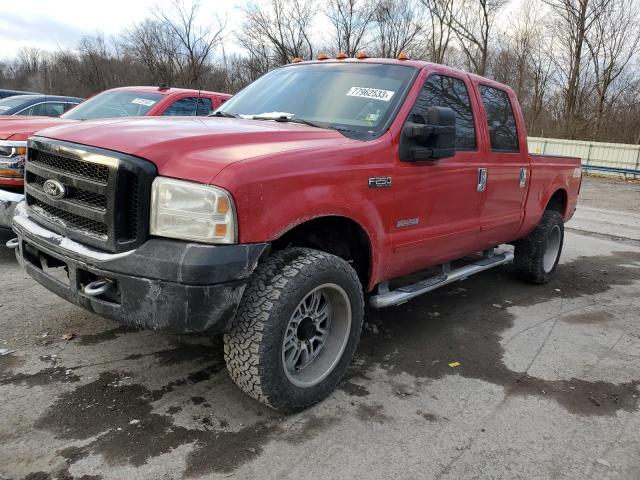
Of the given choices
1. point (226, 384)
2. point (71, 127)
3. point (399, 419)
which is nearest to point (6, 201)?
point (71, 127)

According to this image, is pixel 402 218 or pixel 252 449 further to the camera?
pixel 402 218

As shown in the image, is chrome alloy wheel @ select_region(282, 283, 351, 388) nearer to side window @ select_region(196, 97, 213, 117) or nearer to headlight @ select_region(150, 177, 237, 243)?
headlight @ select_region(150, 177, 237, 243)

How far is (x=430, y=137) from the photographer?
3.41 meters

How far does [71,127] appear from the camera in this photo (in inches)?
117

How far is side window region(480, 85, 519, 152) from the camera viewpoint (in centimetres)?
450

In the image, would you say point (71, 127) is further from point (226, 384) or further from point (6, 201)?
point (6, 201)

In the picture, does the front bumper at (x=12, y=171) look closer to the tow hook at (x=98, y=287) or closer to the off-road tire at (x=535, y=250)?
the tow hook at (x=98, y=287)

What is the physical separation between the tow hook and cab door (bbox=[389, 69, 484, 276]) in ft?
5.68

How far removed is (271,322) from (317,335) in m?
0.60

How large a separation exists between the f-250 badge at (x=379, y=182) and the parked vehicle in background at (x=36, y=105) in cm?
773

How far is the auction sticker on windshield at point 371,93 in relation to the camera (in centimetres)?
352

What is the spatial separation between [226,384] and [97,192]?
1.36m

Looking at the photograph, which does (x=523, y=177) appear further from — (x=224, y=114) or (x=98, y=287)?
(x=98, y=287)

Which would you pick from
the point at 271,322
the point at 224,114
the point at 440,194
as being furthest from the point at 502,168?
the point at 271,322
